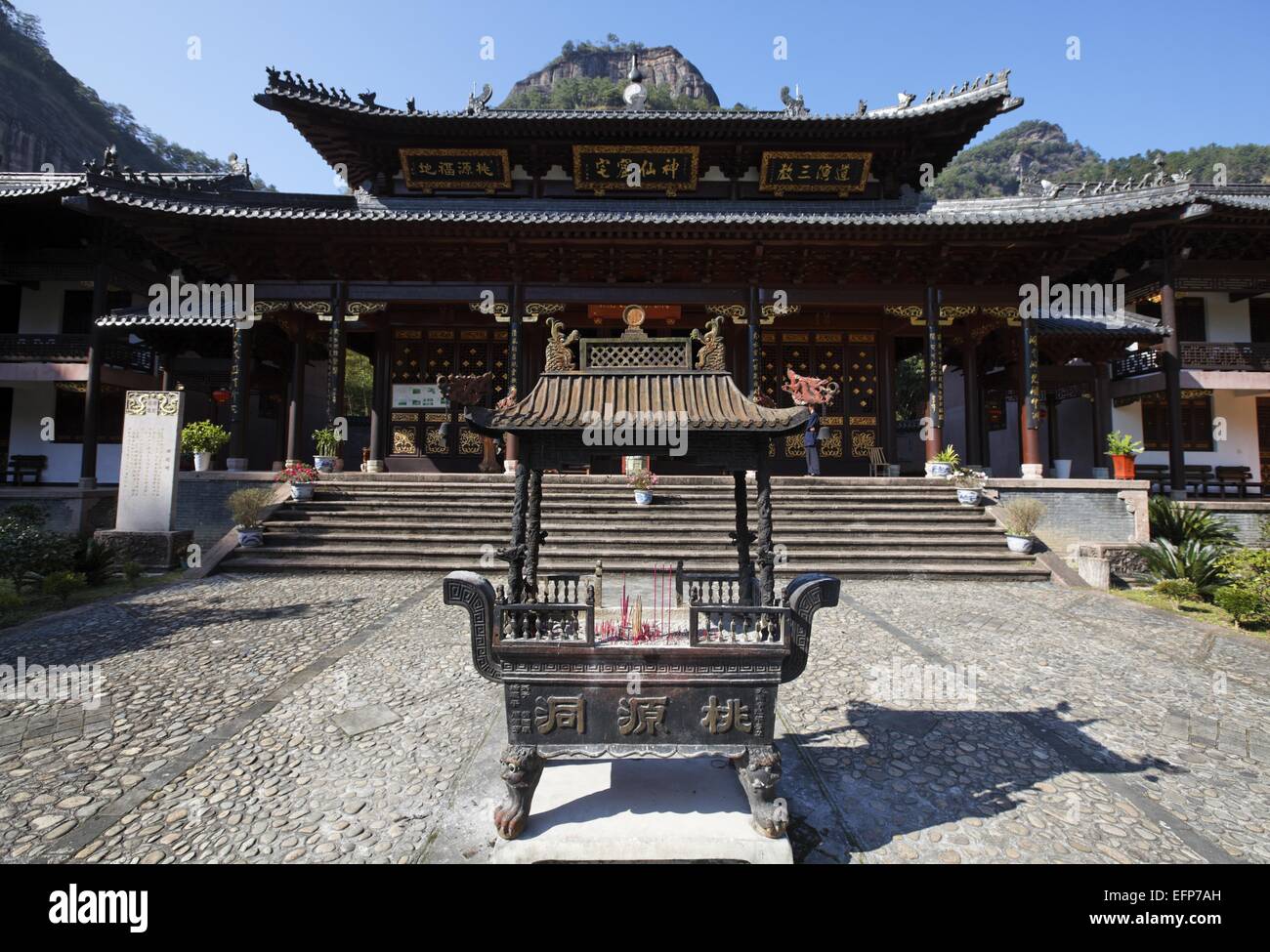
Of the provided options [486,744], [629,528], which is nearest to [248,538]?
[629,528]

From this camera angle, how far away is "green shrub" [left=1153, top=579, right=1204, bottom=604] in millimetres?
8227

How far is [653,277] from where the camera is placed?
42.6 ft

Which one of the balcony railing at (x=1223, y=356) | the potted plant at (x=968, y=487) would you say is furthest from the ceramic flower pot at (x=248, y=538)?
the balcony railing at (x=1223, y=356)

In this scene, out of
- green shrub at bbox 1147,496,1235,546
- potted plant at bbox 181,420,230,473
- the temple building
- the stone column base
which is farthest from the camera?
the temple building

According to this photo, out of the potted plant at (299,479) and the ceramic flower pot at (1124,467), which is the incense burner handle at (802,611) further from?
the ceramic flower pot at (1124,467)

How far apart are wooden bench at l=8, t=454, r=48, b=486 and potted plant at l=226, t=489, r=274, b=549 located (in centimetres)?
1251

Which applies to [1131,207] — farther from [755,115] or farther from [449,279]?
[449,279]

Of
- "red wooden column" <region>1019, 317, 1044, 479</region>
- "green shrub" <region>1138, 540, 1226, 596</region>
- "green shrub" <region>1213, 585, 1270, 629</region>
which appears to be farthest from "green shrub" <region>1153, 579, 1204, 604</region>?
"red wooden column" <region>1019, 317, 1044, 479</region>

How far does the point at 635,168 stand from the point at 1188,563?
14.5 m

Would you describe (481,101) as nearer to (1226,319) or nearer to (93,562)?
(93,562)

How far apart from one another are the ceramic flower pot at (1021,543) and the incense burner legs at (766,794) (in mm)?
9206

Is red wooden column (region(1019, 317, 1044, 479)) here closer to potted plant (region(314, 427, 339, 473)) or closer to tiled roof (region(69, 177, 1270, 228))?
tiled roof (region(69, 177, 1270, 228))

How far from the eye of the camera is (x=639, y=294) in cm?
1308
